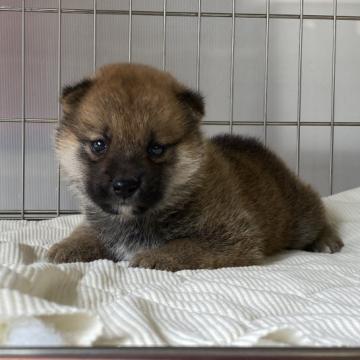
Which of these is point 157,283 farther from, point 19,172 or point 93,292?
point 19,172

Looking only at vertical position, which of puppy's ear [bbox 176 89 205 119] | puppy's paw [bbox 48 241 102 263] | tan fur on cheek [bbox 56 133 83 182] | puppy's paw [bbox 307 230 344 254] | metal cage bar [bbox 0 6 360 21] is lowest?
puppy's paw [bbox 307 230 344 254]

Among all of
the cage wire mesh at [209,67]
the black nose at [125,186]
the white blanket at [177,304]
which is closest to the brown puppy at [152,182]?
the black nose at [125,186]

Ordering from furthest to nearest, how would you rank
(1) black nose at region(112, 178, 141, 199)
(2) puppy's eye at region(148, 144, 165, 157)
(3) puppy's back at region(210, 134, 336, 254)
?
1. (3) puppy's back at region(210, 134, 336, 254)
2. (2) puppy's eye at region(148, 144, 165, 157)
3. (1) black nose at region(112, 178, 141, 199)

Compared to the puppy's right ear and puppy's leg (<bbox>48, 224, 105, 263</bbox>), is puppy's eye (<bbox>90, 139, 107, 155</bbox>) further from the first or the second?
puppy's leg (<bbox>48, 224, 105, 263</bbox>)

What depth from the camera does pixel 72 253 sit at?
1.69m

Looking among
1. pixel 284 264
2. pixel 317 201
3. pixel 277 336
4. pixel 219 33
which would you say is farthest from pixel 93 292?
pixel 219 33

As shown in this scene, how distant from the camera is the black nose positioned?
149 cm

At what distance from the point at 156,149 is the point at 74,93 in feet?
0.96

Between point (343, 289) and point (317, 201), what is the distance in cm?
93

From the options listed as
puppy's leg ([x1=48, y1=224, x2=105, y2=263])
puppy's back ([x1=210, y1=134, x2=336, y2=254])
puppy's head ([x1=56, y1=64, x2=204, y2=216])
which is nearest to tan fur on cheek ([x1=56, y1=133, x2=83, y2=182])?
puppy's head ([x1=56, y1=64, x2=204, y2=216])

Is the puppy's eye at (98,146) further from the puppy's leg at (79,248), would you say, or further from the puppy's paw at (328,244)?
the puppy's paw at (328,244)

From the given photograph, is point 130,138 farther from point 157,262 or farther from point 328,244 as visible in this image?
point 328,244

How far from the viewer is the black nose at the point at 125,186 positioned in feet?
4.90

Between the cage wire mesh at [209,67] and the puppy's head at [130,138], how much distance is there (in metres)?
0.81
